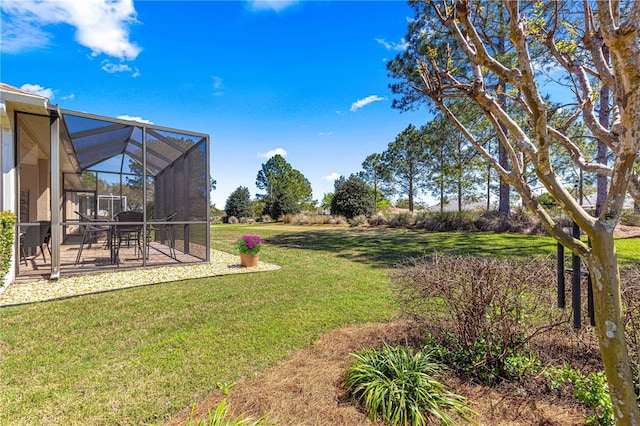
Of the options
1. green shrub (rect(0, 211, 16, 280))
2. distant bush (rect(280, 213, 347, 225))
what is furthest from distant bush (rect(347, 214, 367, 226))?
green shrub (rect(0, 211, 16, 280))

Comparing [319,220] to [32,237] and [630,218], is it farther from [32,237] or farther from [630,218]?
[32,237]

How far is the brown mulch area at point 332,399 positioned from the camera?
193cm

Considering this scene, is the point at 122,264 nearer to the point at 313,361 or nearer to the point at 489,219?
the point at 313,361

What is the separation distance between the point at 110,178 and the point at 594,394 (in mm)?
14400

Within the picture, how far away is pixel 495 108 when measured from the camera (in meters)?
1.66

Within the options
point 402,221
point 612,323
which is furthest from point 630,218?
point 612,323

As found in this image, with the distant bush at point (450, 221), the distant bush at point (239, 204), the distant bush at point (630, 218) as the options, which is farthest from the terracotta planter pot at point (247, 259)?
the distant bush at point (239, 204)

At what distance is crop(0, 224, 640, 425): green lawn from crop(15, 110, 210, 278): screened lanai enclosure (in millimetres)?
2346

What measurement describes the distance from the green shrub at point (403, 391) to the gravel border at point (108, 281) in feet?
16.3

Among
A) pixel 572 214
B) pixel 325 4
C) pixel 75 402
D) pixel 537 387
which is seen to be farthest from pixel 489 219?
pixel 75 402

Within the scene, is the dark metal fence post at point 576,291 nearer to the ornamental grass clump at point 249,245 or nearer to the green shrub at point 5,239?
the ornamental grass clump at point 249,245

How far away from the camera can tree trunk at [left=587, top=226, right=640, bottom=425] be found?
1311mm

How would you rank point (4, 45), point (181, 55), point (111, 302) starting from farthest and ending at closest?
point (181, 55), point (4, 45), point (111, 302)

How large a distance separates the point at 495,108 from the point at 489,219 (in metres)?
14.6
